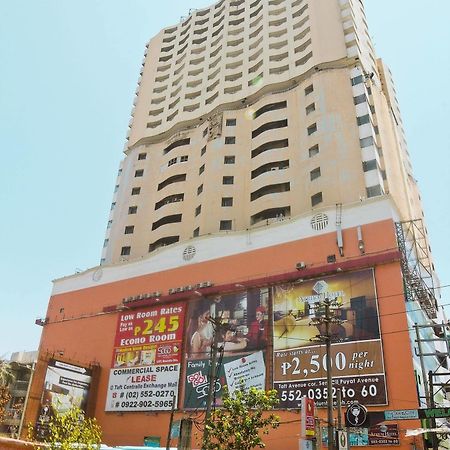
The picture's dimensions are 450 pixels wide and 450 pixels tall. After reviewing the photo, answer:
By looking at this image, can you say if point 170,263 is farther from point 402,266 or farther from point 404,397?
point 404,397

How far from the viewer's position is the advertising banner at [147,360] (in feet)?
120

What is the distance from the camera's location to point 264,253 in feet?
126

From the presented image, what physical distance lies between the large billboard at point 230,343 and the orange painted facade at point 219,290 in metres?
1.01

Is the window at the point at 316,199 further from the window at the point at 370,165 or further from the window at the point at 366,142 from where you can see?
the window at the point at 366,142

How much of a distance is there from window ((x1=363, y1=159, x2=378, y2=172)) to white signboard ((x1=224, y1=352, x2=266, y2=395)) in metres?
19.1

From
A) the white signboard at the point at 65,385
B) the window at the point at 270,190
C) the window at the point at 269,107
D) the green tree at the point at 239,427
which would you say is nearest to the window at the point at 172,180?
the window at the point at 270,190

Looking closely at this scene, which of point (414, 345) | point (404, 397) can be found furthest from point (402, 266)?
point (404, 397)

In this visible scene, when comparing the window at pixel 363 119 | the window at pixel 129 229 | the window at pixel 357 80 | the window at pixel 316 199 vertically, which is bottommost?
the window at pixel 316 199

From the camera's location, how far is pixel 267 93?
181 ft

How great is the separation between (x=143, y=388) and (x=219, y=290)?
9.66m

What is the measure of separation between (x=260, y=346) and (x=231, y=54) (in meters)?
43.7

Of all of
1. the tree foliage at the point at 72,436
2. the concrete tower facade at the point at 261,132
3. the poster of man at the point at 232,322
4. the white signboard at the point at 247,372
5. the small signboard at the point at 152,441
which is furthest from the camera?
the concrete tower facade at the point at 261,132

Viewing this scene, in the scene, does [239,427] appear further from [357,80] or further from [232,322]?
[357,80]

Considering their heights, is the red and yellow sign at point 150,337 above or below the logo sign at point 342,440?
above
